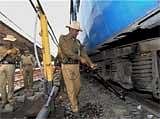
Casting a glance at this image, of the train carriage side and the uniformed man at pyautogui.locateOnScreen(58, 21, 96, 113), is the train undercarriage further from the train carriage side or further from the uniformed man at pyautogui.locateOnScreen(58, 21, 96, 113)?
the uniformed man at pyautogui.locateOnScreen(58, 21, 96, 113)

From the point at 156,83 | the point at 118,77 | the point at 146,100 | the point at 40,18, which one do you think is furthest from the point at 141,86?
the point at 40,18

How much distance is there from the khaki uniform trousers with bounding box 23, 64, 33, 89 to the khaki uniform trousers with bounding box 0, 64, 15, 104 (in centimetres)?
373

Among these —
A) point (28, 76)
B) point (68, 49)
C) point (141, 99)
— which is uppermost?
point (68, 49)

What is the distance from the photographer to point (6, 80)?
292 inches

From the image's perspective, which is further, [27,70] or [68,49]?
[27,70]

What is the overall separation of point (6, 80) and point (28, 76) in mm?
4459

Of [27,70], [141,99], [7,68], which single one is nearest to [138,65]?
[141,99]

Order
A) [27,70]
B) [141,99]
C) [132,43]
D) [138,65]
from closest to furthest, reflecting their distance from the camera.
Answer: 1. [138,65]
2. [132,43]
3. [141,99]
4. [27,70]

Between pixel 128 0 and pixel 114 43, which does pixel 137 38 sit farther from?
pixel 114 43

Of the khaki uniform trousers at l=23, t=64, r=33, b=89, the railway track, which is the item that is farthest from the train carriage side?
the khaki uniform trousers at l=23, t=64, r=33, b=89

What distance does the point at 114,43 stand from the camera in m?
8.20

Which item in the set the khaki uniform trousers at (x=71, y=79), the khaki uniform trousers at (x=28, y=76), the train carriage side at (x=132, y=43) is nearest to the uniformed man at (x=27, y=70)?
the khaki uniform trousers at (x=28, y=76)

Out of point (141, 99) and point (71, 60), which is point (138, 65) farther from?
point (71, 60)

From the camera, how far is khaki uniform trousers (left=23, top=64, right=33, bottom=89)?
1143 cm
